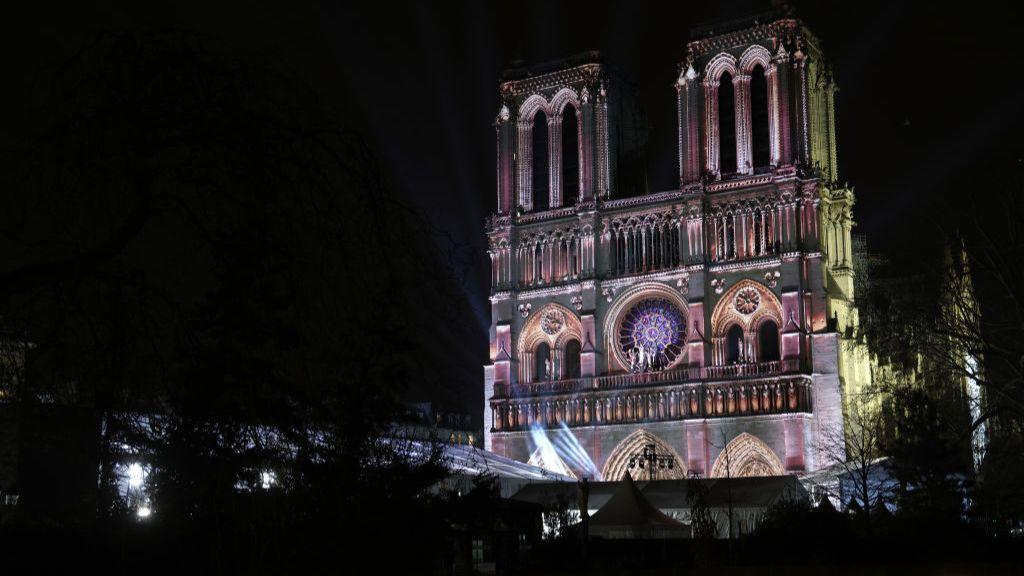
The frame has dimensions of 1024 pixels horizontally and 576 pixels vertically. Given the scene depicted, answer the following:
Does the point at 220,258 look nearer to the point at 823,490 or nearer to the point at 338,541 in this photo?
the point at 338,541

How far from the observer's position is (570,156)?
73.5m

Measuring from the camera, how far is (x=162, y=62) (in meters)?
8.74

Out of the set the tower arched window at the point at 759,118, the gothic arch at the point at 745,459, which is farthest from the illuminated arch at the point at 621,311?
the tower arched window at the point at 759,118

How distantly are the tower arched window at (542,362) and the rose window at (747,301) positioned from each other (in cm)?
1148

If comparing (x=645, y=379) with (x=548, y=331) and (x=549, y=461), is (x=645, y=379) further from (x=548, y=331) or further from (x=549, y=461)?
(x=549, y=461)

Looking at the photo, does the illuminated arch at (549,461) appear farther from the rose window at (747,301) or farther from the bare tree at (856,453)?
the bare tree at (856,453)

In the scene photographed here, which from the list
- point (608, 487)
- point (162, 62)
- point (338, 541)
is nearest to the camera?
point (162, 62)

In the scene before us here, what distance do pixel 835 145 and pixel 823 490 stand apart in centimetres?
2284

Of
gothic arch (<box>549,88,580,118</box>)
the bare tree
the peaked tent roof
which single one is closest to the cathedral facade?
gothic arch (<box>549,88,580,118</box>)

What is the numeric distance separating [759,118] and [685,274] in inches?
362

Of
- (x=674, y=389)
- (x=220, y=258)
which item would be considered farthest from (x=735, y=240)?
(x=220, y=258)

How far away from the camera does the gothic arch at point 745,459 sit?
2502 inches

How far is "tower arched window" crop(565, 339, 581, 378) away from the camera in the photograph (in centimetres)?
7206

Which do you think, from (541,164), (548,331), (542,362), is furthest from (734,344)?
(541,164)
